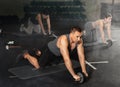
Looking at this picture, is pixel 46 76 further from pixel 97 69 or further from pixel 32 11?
pixel 32 11

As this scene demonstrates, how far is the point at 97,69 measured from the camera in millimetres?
6949

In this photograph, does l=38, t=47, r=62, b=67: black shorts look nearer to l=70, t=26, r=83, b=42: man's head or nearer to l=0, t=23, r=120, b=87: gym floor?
l=0, t=23, r=120, b=87: gym floor

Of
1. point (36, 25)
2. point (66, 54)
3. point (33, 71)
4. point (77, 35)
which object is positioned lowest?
point (33, 71)

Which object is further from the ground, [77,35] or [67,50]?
[77,35]

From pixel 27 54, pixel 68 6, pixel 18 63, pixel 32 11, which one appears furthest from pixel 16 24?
pixel 27 54

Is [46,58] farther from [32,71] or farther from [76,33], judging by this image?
[76,33]

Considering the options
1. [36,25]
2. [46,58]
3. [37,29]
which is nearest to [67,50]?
[46,58]

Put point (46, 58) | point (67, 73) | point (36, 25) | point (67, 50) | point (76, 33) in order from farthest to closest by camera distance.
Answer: point (36, 25) → point (67, 73) → point (46, 58) → point (67, 50) → point (76, 33)

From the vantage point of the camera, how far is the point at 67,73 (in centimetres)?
650

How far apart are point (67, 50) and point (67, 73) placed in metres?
1.44

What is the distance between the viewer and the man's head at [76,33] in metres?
5.04

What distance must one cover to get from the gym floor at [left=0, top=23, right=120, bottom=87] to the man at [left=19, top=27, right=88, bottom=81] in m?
0.47

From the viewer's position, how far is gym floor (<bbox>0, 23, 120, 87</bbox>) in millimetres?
5906

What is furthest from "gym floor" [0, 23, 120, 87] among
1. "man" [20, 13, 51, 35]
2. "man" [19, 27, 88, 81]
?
"man" [20, 13, 51, 35]
